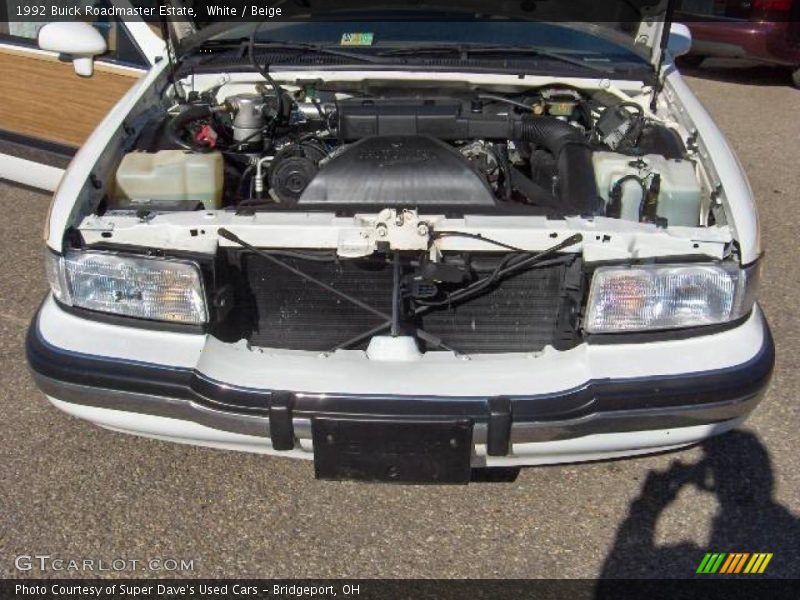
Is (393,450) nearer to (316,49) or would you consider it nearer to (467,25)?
(316,49)

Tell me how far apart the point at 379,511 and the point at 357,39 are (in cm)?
175

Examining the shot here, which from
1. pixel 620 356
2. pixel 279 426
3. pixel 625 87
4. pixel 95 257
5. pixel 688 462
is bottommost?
pixel 688 462

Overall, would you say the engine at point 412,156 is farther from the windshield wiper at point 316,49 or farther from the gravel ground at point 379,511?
the gravel ground at point 379,511

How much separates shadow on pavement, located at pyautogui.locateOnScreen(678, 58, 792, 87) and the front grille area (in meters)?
6.26

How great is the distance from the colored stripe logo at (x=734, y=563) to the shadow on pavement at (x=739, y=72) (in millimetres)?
6248

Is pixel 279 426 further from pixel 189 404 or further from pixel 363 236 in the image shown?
pixel 363 236

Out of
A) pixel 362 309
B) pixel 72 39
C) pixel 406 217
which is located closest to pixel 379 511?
pixel 362 309

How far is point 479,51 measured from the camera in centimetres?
296

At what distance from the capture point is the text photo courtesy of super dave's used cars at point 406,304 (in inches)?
78.2

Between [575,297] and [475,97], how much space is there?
3.66 feet

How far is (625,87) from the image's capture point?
2889 millimetres

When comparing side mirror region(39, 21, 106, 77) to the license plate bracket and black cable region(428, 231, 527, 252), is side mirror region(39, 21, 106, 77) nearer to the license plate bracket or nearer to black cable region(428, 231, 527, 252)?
black cable region(428, 231, 527, 252)

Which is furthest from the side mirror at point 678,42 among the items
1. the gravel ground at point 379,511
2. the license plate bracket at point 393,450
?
the license plate bracket at point 393,450

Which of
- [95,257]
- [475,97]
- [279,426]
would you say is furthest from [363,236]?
[475,97]
